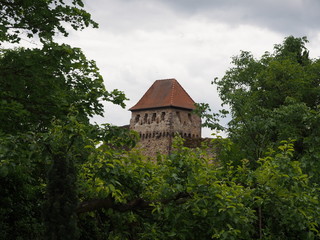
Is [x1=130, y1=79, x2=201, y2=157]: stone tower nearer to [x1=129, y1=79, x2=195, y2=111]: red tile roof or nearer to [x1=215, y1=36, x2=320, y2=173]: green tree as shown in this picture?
[x1=129, y1=79, x2=195, y2=111]: red tile roof

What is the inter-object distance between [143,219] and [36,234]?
361 cm

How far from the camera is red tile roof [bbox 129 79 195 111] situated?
42.4 metres

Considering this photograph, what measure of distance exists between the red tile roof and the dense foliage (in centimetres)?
2824

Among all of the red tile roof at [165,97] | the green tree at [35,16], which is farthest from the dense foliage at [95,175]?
the red tile roof at [165,97]

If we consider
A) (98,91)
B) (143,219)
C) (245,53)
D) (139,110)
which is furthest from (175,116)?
(143,219)

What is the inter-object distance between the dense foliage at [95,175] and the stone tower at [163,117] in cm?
2710

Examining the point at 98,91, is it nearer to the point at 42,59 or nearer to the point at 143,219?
the point at 42,59

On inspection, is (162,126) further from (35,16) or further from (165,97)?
(35,16)

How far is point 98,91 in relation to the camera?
1164cm

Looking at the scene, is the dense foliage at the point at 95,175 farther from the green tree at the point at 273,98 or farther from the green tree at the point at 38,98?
the green tree at the point at 273,98


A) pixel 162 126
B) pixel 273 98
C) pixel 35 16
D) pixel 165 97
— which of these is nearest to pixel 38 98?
pixel 35 16

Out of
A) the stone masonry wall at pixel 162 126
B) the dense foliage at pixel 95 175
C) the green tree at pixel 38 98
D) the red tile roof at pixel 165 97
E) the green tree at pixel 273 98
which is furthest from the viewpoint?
the red tile roof at pixel 165 97

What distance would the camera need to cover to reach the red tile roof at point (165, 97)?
1668 inches

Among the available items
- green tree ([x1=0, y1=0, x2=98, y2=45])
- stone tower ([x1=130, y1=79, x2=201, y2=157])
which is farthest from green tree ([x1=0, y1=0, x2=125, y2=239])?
stone tower ([x1=130, y1=79, x2=201, y2=157])
